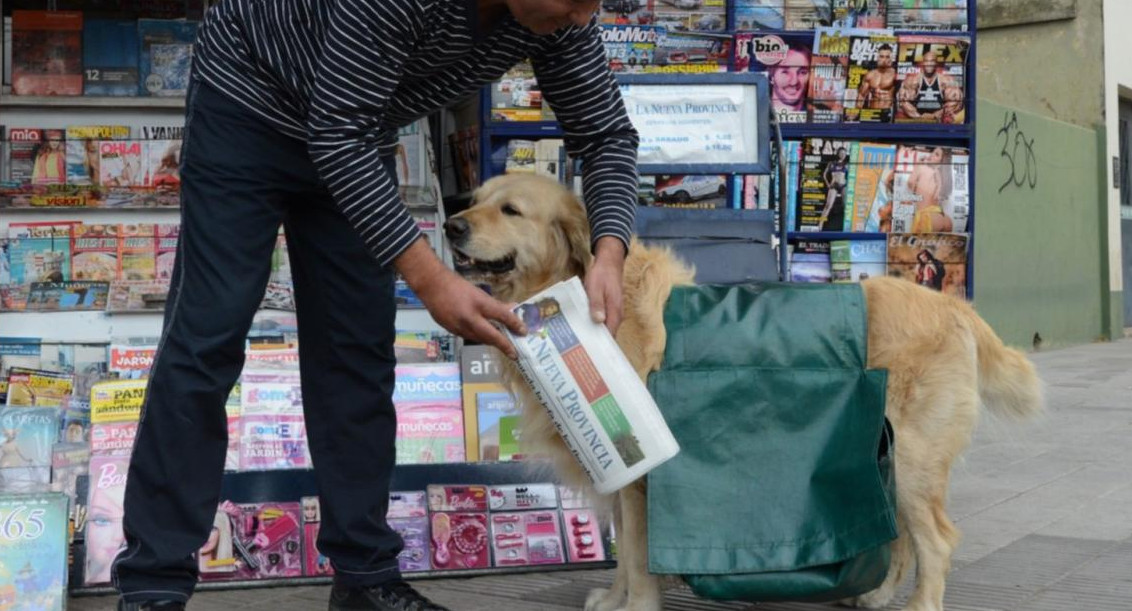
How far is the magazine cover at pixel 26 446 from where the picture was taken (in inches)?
150

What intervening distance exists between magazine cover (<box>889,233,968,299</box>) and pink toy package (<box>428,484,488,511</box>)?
12.5 ft

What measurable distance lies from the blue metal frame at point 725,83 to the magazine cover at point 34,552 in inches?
97.4

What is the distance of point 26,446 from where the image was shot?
3.88m

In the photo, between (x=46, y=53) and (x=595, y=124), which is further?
(x=46, y=53)

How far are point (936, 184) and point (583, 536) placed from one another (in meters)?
3.79

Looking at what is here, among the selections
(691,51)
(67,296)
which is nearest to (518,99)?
(691,51)

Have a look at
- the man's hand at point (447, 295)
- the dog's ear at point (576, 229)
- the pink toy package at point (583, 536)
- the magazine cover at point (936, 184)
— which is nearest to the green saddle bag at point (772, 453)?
the dog's ear at point (576, 229)

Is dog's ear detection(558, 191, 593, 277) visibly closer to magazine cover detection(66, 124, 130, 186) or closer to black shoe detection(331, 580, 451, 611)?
black shoe detection(331, 580, 451, 611)

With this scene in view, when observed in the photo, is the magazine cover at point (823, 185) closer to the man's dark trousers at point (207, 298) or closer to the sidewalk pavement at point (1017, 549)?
the sidewalk pavement at point (1017, 549)

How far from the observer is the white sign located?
5.07m

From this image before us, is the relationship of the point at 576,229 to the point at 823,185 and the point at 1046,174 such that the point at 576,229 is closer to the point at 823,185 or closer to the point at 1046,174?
the point at 823,185

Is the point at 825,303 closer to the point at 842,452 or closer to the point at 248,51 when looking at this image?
the point at 842,452

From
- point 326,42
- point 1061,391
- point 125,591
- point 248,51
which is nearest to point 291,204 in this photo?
point 248,51

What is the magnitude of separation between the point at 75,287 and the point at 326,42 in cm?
297
